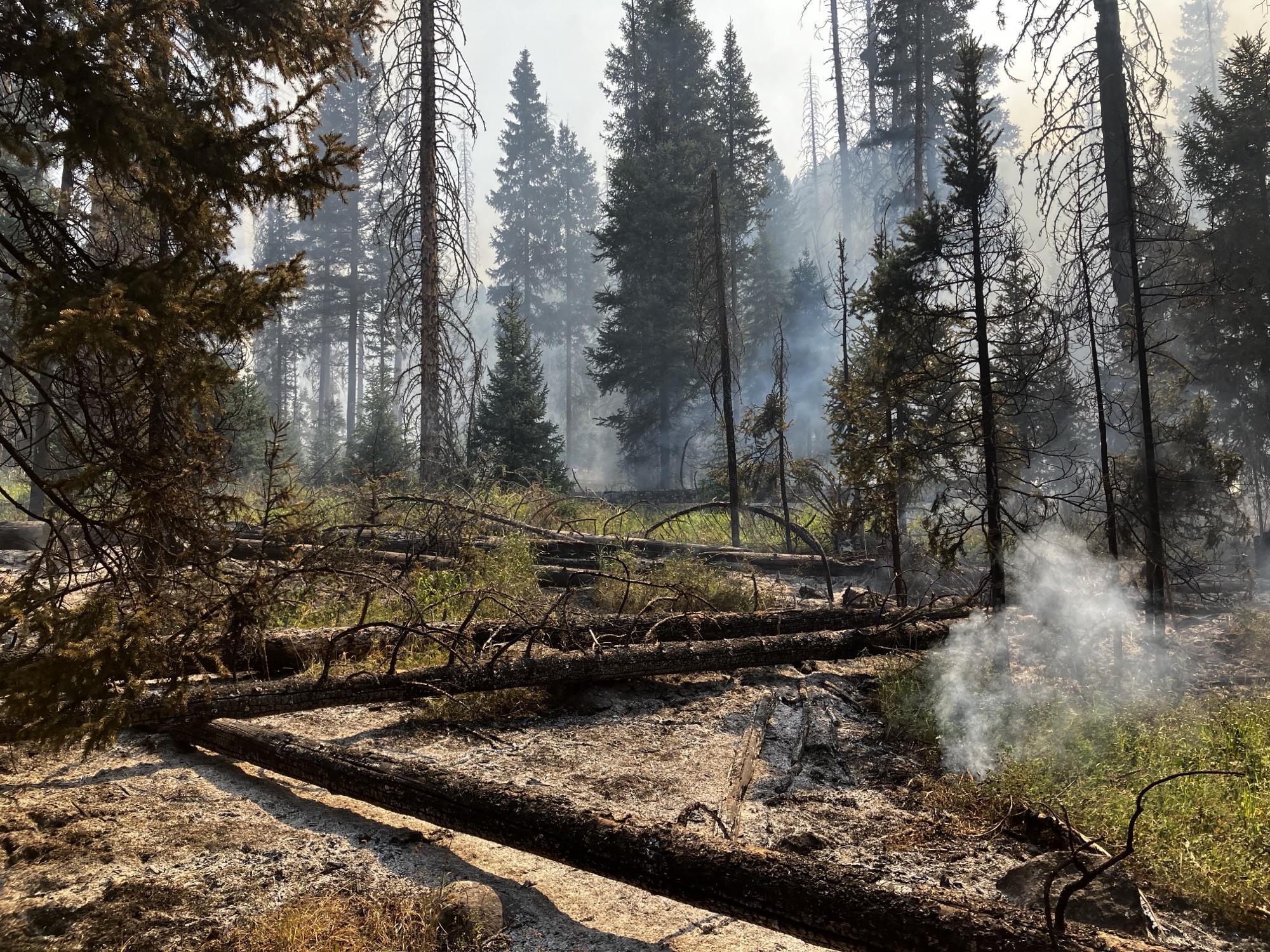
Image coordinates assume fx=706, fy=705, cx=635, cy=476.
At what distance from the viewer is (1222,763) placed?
14.9 ft

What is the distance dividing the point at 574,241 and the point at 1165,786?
182ft

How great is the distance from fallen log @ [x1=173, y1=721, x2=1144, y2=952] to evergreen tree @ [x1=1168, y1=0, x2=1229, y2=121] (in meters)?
77.5

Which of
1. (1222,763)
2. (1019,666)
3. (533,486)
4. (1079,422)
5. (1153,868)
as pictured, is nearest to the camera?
(1153,868)

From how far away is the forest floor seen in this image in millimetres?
3100

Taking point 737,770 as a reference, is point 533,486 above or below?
above

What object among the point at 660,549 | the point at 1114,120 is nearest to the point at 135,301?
the point at 660,549

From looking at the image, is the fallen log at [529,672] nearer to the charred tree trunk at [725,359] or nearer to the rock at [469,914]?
the rock at [469,914]

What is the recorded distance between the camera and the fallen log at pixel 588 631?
6.23 meters

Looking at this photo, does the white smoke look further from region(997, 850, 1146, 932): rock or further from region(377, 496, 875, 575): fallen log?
region(377, 496, 875, 575): fallen log

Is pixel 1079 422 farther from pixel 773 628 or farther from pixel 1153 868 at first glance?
pixel 1153 868

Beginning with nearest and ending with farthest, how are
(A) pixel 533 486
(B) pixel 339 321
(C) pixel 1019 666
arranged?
(C) pixel 1019 666
(A) pixel 533 486
(B) pixel 339 321

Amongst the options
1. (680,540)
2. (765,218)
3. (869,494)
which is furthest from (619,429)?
(869,494)

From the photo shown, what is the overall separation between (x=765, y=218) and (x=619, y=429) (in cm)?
1208

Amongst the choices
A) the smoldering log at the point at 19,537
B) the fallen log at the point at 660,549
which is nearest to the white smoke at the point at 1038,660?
the fallen log at the point at 660,549
